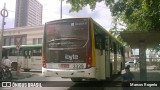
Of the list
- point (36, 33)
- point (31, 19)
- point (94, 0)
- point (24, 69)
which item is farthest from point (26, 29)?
point (94, 0)

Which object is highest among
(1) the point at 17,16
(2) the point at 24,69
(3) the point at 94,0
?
(1) the point at 17,16

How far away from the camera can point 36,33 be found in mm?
45594

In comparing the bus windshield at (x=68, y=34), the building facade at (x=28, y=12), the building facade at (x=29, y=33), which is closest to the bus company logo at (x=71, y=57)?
the bus windshield at (x=68, y=34)

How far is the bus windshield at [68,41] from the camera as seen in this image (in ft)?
38.2

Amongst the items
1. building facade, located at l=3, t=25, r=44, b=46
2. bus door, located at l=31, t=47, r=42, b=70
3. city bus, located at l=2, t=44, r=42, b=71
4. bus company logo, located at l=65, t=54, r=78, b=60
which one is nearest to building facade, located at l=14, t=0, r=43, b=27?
city bus, located at l=2, t=44, r=42, b=71

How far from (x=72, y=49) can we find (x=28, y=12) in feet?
74.7

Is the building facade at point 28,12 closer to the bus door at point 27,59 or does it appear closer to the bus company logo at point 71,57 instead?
the bus door at point 27,59

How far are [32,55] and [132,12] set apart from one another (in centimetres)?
1187

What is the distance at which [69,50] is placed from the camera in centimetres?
1176

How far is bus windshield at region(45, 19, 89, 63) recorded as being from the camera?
1166 centimetres

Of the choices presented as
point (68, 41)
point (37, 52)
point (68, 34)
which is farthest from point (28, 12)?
point (68, 41)

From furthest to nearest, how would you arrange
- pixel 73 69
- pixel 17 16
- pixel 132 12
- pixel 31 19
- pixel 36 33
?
pixel 36 33, pixel 31 19, pixel 17 16, pixel 132 12, pixel 73 69

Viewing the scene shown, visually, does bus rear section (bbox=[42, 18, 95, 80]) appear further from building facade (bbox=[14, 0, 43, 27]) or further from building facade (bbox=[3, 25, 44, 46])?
building facade (bbox=[3, 25, 44, 46])

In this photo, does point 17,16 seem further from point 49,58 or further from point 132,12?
point 49,58
